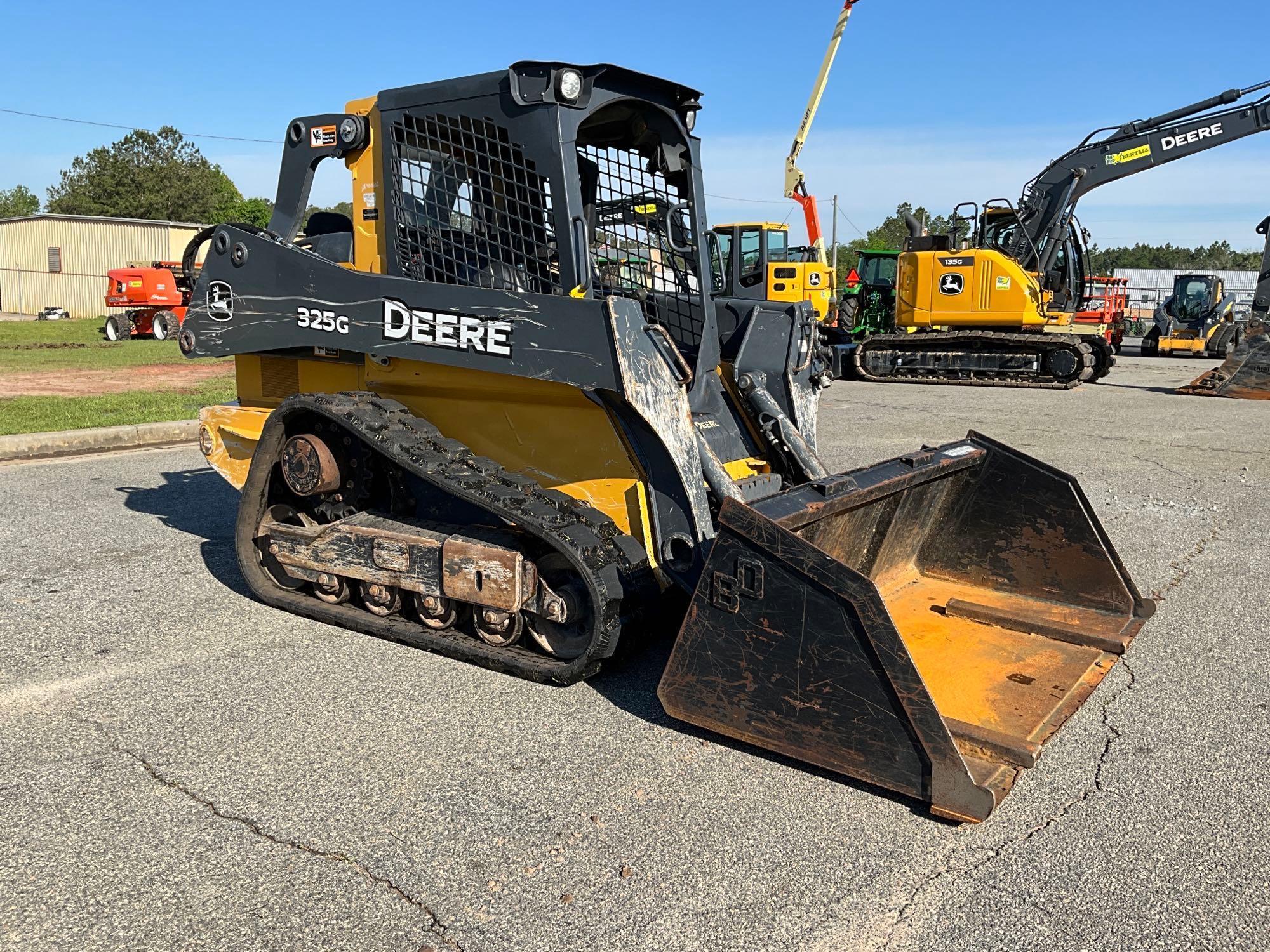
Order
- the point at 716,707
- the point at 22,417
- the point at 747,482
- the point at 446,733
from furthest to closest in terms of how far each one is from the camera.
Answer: the point at 22,417, the point at 747,482, the point at 446,733, the point at 716,707

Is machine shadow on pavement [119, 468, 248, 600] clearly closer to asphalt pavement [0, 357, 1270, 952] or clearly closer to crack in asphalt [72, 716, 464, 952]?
asphalt pavement [0, 357, 1270, 952]

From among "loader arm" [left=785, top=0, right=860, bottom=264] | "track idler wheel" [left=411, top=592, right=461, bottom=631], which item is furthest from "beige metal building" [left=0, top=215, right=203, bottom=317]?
"track idler wheel" [left=411, top=592, right=461, bottom=631]

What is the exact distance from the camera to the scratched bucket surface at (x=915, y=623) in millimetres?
3189

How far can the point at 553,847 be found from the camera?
10.0ft

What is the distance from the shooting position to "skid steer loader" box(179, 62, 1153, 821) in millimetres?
3398

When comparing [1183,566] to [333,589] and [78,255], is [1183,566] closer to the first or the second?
[333,589]

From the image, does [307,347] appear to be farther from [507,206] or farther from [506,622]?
[506,622]

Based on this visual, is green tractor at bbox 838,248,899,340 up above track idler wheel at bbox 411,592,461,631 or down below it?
above

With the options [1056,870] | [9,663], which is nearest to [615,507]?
[1056,870]

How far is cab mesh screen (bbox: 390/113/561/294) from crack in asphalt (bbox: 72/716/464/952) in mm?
2322

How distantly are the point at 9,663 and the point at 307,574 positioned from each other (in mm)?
1280

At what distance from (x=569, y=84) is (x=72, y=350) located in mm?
20859

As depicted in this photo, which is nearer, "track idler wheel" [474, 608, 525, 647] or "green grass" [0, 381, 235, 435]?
"track idler wheel" [474, 608, 525, 647]

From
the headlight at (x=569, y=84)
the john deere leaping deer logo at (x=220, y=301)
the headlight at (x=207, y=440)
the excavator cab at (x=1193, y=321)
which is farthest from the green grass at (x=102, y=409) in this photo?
the excavator cab at (x=1193, y=321)
